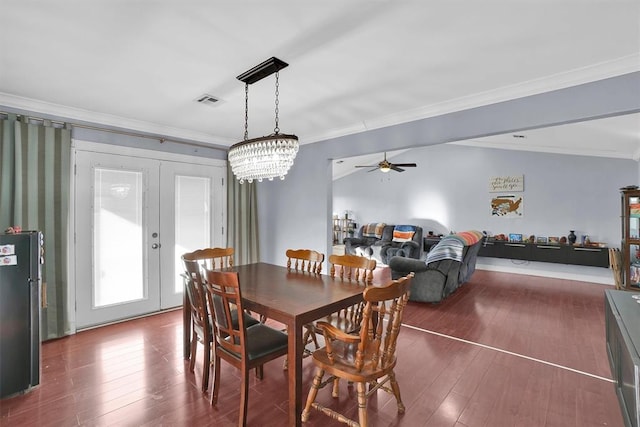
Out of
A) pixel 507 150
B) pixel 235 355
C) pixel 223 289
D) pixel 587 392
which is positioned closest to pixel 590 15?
pixel 587 392

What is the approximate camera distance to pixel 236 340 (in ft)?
6.89

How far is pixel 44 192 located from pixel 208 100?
1.96 metres

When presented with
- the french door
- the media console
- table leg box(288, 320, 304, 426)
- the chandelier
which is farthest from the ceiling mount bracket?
the media console

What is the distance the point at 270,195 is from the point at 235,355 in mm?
3322

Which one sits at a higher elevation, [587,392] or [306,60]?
[306,60]

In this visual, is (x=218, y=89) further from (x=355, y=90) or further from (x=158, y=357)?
(x=158, y=357)

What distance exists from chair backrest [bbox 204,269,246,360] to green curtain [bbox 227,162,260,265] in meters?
2.67

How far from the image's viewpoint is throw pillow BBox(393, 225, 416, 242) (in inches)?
299

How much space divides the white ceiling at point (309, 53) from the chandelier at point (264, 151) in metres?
0.10

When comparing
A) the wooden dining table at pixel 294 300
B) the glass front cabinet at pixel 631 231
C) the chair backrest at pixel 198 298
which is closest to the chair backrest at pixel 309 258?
the wooden dining table at pixel 294 300

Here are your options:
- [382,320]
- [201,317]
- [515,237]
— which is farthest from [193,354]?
[515,237]

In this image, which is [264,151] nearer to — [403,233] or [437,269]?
[437,269]

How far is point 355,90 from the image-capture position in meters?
2.83

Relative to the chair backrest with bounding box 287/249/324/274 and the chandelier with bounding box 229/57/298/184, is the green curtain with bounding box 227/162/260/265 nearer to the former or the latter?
the chair backrest with bounding box 287/249/324/274
